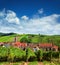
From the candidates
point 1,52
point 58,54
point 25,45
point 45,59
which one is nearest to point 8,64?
point 1,52

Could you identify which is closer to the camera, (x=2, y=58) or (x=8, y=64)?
(x=8, y=64)

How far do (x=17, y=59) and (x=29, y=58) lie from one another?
676cm

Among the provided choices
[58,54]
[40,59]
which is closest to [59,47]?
[58,54]

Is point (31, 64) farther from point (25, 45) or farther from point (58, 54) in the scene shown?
point (25, 45)

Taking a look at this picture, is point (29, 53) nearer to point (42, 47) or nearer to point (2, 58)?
point (2, 58)

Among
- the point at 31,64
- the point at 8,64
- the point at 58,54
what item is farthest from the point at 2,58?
the point at 58,54

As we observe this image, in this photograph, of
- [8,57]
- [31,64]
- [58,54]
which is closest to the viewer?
[31,64]

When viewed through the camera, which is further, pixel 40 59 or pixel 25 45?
pixel 25 45

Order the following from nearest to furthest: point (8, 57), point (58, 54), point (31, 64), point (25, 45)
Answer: point (31, 64)
point (8, 57)
point (58, 54)
point (25, 45)

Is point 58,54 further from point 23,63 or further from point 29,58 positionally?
point 23,63

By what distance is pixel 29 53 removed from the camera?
361 feet

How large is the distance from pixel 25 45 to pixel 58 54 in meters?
69.7

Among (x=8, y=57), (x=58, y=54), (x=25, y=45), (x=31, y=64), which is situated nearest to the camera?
(x=31, y=64)

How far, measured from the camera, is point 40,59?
358ft
